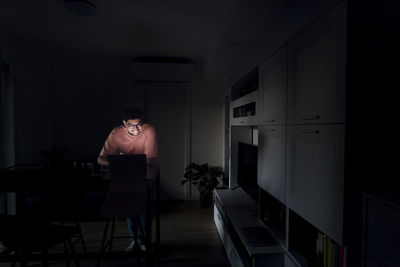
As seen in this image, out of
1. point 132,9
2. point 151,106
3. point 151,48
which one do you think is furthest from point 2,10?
point 151,106

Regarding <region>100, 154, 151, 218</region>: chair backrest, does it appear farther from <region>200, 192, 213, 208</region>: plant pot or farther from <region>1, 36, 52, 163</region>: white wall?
<region>1, 36, 52, 163</region>: white wall

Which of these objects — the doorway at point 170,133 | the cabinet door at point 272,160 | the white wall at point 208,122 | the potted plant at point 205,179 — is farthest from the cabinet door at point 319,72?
the doorway at point 170,133

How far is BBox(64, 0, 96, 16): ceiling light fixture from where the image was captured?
232 cm

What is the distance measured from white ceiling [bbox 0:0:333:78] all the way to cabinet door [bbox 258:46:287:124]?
156 millimetres

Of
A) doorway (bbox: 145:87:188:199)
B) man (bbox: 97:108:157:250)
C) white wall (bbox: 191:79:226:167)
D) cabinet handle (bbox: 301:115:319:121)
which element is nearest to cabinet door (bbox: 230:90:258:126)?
cabinet handle (bbox: 301:115:319:121)

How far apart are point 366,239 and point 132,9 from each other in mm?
2784

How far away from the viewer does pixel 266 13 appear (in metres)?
1.97

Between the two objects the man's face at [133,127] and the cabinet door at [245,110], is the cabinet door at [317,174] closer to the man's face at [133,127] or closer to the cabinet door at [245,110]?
the cabinet door at [245,110]

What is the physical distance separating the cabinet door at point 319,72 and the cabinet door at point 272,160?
0.25 m

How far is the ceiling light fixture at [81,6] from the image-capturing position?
2.32 m

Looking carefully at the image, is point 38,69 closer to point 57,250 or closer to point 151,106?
point 151,106

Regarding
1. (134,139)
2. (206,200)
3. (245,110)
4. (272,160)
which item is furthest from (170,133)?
(272,160)

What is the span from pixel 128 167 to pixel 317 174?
4.14 feet

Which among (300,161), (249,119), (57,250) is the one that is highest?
Result: (249,119)
